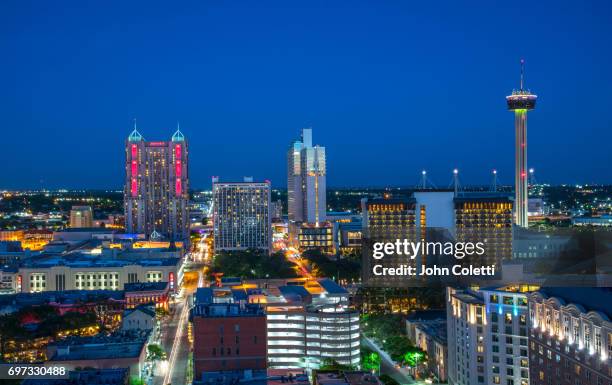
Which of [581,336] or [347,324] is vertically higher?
[581,336]

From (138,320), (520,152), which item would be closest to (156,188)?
(520,152)

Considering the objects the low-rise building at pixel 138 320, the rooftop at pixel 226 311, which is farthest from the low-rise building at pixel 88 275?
the rooftop at pixel 226 311

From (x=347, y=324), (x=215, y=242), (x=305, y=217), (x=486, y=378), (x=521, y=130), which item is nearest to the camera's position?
(x=486, y=378)

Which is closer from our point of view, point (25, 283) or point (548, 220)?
point (25, 283)

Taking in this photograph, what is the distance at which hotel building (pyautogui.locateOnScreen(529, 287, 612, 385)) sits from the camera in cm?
1274

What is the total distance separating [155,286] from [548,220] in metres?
42.9

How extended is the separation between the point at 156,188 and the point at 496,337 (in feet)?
159

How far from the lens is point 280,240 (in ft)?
235

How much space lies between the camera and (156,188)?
6338 centimetres

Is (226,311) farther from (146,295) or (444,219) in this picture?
(444,219)

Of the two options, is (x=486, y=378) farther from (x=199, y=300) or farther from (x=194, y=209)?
(x=194, y=209)

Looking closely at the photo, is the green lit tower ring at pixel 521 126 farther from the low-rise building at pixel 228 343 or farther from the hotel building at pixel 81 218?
the hotel building at pixel 81 218

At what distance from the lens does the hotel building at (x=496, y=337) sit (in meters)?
17.8

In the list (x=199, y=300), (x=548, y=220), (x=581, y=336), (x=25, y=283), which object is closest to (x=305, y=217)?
(x=548, y=220)
